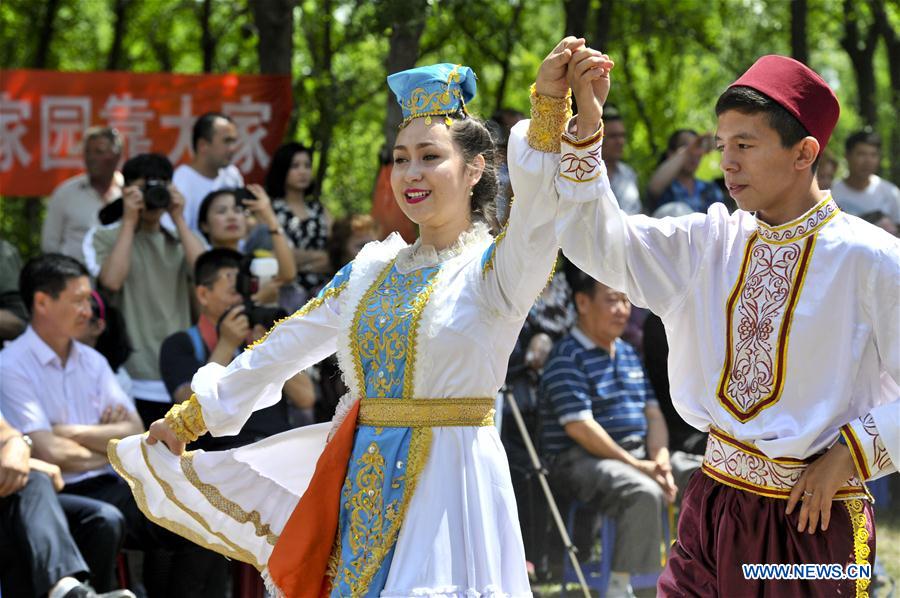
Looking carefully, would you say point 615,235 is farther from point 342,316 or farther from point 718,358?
point 342,316

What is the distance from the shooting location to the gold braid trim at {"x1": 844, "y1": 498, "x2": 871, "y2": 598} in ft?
9.82

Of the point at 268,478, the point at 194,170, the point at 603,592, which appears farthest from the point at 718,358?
the point at 194,170

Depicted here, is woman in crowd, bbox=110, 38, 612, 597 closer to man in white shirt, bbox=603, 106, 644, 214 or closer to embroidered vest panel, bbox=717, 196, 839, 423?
→ embroidered vest panel, bbox=717, 196, 839, 423

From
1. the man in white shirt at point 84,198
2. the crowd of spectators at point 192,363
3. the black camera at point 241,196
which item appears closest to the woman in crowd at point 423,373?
the crowd of spectators at point 192,363

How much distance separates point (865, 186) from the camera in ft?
27.8

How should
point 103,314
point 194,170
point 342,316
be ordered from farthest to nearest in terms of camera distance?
point 194,170 → point 103,314 → point 342,316

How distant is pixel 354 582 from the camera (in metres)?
3.30

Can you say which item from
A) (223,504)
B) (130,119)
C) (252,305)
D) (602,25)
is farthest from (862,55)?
(223,504)

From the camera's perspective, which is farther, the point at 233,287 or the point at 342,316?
the point at 233,287

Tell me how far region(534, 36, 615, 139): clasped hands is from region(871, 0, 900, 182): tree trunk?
878cm

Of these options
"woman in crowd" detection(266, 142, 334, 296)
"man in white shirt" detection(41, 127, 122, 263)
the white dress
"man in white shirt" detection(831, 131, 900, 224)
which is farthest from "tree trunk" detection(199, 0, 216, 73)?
the white dress

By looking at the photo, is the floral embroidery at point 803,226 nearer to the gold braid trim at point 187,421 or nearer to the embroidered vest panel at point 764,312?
the embroidered vest panel at point 764,312

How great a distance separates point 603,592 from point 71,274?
267cm

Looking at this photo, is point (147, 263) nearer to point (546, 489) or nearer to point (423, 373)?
point (546, 489)
